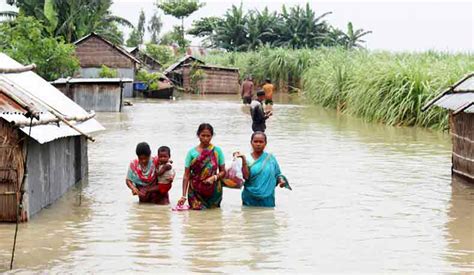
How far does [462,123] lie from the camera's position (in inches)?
442

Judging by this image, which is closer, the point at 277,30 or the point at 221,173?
the point at 221,173

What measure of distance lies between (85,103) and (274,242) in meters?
20.2

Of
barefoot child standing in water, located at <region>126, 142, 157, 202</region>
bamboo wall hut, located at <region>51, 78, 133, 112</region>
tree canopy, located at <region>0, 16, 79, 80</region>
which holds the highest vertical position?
tree canopy, located at <region>0, 16, 79, 80</region>

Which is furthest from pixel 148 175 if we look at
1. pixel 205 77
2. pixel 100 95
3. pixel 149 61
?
pixel 149 61

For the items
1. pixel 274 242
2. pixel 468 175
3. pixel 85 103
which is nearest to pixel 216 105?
pixel 85 103

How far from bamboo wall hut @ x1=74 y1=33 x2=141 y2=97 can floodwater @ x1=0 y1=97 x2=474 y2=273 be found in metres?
22.2

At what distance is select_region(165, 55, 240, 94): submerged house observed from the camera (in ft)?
141

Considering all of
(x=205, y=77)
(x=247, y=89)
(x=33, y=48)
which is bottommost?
(x=247, y=89)

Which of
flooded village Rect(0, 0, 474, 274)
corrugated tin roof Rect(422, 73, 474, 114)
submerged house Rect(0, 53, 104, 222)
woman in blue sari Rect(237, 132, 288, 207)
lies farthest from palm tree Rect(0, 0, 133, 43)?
woman in blue sari Rect(237, 132, 288, 207)

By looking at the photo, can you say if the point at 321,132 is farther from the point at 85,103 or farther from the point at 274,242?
the point at 274,242

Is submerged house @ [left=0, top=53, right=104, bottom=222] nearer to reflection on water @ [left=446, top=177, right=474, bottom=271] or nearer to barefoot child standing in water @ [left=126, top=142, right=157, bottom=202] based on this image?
barefoot child standing in water @ [left=126, top=142, right=157, bottom=202]

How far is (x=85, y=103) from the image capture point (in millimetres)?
27000

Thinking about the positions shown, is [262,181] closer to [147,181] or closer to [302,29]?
[147,181]

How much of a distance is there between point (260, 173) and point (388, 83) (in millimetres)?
13308
